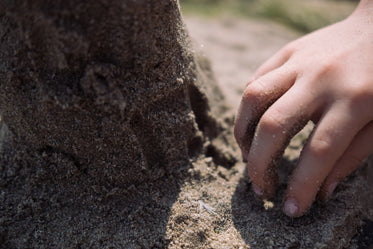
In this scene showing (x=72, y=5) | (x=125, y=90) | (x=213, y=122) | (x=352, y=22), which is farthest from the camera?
(x=213, y=122)

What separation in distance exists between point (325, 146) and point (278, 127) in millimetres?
142

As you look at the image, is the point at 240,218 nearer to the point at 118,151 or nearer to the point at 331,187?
the point at 331,187

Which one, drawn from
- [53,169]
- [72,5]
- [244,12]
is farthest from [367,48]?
[244,12]

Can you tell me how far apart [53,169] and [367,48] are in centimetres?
110

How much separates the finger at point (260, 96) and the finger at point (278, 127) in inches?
2.4

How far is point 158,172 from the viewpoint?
1.01 m

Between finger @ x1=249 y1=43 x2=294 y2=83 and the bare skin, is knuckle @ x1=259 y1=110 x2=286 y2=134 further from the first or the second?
finger @ x1=249 y1=43 x2=294 y2=83

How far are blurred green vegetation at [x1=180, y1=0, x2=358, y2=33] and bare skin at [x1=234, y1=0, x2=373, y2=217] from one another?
146 cm

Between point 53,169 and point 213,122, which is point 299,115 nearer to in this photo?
point 213,122

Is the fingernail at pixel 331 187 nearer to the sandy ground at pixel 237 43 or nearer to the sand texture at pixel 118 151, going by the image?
the sand texture at pixel 118 151

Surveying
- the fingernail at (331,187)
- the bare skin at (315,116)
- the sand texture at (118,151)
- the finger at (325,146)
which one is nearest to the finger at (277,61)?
the bare skin at (315,116)

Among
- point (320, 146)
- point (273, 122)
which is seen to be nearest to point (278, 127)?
point (273, 122)

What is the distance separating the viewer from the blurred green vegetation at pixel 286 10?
2.41 m

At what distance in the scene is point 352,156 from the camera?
3.18 ft
